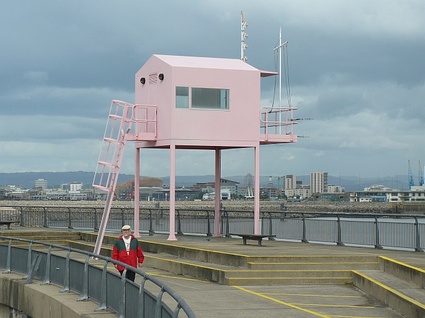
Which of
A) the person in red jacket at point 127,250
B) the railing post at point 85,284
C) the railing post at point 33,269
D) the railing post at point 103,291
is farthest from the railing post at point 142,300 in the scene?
the railing post at point 33,269

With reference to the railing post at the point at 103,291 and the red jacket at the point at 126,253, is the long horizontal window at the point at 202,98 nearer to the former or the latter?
the red jacket at the point at 126,253

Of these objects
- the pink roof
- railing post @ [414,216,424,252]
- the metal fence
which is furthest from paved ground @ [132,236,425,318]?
the pink roof

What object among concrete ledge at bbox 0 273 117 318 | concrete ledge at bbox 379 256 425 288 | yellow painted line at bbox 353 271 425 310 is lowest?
concrete ledge at bbox 0 273 117 318

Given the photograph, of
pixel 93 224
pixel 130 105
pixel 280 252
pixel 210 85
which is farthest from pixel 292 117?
pixel 93 224

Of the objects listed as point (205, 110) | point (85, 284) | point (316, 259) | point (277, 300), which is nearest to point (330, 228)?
point (205, 110)

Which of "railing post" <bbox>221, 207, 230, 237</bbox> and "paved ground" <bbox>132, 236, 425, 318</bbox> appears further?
"railing post" <bbox>221, 207, 230, 237</bbox>

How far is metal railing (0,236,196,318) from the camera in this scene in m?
13.3

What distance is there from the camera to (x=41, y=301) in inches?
816

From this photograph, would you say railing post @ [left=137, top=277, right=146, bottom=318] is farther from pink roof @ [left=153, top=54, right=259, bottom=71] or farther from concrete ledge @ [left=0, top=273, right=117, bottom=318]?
pink roof @ [left=153, top=54, right=259, bottom=71]

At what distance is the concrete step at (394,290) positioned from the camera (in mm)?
17469

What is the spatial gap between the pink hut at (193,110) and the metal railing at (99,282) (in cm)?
791

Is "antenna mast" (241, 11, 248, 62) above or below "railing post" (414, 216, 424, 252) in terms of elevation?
above

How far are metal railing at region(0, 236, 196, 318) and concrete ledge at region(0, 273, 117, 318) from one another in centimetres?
21

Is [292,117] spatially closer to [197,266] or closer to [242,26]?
[242,26]
